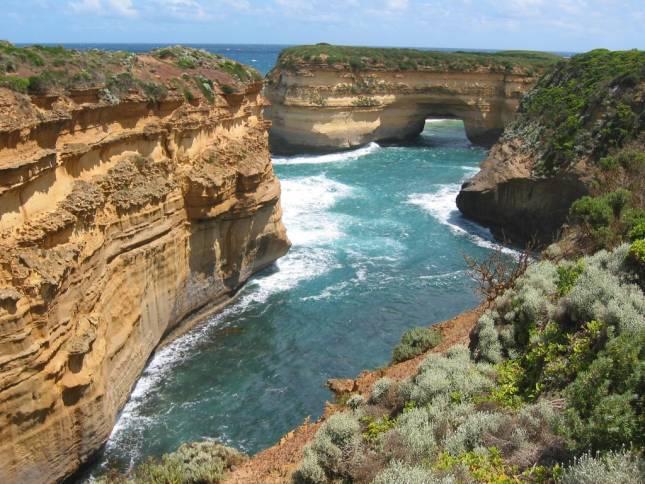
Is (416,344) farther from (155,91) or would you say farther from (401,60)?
(401,60)

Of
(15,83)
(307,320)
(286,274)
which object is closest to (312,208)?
(286,274)

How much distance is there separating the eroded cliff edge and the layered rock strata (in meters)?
0.09

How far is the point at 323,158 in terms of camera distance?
52.6 meters

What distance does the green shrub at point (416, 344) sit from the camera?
55.5 ft

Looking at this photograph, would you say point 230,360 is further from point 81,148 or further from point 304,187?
point 304,187

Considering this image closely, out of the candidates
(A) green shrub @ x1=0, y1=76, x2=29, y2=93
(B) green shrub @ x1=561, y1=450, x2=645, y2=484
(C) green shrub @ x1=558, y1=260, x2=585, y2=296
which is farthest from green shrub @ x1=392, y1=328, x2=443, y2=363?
(A) green shrub @ x1=0, y1=76, x2=29, y2=93

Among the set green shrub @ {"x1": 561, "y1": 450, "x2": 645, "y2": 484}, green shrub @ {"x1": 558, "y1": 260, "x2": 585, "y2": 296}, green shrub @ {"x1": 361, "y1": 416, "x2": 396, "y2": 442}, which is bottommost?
green shrub @ {"x1": 361, "y1": 416, "x2": 396, "y2": 442}

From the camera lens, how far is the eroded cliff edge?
53344mm

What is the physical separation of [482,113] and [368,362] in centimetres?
4395

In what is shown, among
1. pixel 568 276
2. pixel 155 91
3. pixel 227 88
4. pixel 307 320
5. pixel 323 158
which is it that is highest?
pixel 227 88

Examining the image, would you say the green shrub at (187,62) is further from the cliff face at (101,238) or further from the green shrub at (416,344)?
the green shrub at (416,344)

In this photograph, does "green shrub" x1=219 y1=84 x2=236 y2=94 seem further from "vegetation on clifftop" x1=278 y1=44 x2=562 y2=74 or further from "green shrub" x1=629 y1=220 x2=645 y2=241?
"vegetation on clifftop" x1=278 y1=44 x2=562 y2=74

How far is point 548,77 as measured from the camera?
39.6 meters

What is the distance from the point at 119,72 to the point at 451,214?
2374 cm
